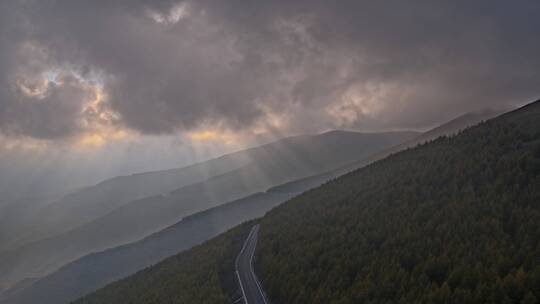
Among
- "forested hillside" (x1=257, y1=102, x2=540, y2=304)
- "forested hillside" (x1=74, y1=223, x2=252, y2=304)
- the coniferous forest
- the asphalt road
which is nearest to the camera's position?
"forested hillside" (x1=257, y1=102, x2=540, y2=304)

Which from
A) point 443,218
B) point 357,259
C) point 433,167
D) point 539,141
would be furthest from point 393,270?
point 539,141

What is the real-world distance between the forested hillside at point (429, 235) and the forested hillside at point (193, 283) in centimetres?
1026

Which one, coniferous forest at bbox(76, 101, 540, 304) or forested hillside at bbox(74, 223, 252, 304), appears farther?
forested hillside at bbox(74, 223, 252, 304)

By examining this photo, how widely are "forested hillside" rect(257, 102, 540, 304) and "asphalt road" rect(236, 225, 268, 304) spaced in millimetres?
2561

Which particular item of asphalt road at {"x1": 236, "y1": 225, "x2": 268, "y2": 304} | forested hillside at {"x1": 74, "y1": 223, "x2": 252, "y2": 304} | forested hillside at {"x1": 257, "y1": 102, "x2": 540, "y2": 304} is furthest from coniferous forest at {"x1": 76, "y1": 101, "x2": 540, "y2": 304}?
asphalt road at {"x1": 236, "y1": 225, "x2": 268, "y2": 304}

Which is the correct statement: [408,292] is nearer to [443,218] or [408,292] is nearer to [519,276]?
[519,276]

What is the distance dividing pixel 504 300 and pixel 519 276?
15.4 ft

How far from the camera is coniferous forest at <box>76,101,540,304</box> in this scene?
6147cm

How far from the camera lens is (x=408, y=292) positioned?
62406 millimetres

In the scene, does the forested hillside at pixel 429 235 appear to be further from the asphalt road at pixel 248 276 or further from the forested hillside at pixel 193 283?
the forested hillside at pixel 193 283

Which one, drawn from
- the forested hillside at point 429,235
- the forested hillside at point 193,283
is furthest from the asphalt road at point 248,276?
the forested hillside at point 429,235

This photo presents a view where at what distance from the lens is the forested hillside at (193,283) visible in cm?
9594

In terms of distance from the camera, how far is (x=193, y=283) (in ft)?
360

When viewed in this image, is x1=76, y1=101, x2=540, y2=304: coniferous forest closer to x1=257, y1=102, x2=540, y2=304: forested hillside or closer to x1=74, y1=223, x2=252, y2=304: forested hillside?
x1=257, y1=102, x2=540, y2=304: forested hillside
